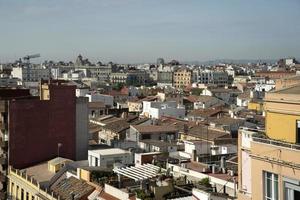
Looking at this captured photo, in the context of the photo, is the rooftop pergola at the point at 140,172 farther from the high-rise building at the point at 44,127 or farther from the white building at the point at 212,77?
→ the white building at the point at 212,77

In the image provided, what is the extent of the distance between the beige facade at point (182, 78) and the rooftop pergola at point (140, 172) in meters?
Answer: 142

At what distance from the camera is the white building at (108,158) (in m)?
29.1

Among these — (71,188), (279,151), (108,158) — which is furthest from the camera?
(108,158)

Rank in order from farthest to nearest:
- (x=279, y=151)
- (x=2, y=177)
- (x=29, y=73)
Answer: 1. (x=29, y=73)
2. (x=2, y=177)
3. (x=279, y=151)

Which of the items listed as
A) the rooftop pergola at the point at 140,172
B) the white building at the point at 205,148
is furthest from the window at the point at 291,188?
the white building at the point at 205,148

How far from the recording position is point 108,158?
29391mm

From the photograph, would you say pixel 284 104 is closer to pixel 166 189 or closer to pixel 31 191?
pixel 166 189

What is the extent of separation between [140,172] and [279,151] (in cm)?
1677

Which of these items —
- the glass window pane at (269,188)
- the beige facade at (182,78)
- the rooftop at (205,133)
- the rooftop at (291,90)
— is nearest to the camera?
the glass window pane at (269,188)

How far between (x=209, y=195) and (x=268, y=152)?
8.39 meters

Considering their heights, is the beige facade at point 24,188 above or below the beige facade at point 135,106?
below

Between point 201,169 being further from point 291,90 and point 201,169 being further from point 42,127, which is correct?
point 291,90

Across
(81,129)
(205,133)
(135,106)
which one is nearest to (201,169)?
(81,129)

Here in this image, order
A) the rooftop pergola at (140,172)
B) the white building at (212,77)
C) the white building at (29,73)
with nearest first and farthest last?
the rooftop pergola at (140,172) < the white building at (212,77) < the white building at (29,73)
